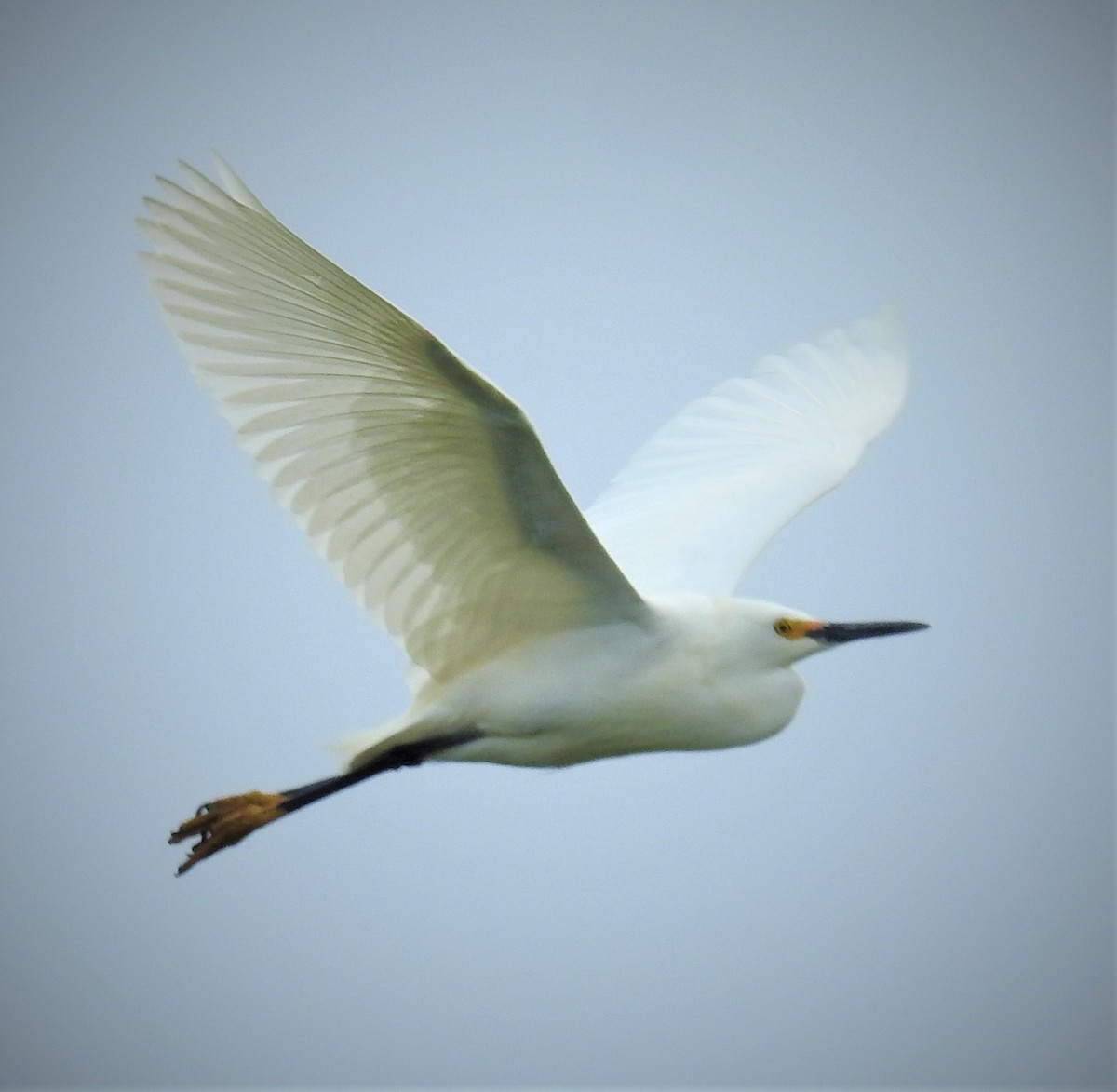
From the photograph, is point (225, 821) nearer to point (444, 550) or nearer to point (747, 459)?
point (444, 550)

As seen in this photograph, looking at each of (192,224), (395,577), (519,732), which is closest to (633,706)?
(519,732)

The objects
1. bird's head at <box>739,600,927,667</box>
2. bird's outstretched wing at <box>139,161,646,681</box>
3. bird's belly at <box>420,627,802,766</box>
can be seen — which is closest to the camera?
bird's outstretched wing at <box>139,161,646,681</box>

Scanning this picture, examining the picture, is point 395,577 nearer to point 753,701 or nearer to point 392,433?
point 392,433

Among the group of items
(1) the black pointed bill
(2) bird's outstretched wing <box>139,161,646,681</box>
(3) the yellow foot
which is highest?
(2) bird's outstretched wing <box>139,161,646,681</box>

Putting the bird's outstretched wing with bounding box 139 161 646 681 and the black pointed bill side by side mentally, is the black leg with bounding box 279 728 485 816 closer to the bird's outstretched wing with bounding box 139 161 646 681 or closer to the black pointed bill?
the bird's outstretched wing with bounding box 139 161 646 681

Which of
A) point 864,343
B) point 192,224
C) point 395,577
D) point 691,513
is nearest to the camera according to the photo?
point 192,224

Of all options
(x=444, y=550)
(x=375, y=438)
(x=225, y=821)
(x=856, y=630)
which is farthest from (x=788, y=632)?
(x=225, y=821)

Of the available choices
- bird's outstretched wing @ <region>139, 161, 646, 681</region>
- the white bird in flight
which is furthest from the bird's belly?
bird's outstretched wing @ <region>139, 161, 646, 681</region>

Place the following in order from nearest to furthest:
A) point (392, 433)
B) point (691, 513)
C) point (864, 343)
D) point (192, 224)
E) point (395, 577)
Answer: point (192, 224)
point (392, 433)
point (395, 577)
point (691, 513)
point (864, 343)
